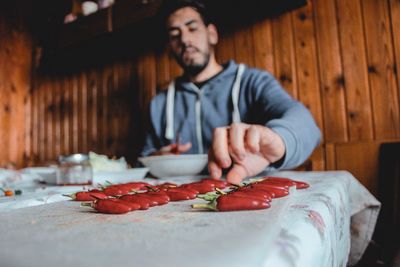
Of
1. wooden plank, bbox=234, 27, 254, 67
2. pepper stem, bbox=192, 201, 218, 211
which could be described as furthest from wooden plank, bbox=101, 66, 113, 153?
pepper stem, bbox=192, 201, 218, 211

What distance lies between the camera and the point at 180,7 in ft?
5.37

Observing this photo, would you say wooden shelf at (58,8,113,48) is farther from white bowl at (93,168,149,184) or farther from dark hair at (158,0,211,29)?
white bowl at (93,168,149,184)

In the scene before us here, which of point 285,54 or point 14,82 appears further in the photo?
point 14,82

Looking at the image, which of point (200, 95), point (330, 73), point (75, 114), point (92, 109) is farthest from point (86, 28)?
point (330, 73)

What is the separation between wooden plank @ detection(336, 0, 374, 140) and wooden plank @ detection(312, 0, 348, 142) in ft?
0.09

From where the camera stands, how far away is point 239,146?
740mm

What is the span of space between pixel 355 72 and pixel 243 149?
42.8 inches

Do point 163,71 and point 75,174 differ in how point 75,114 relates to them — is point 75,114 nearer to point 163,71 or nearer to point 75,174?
point 163,71

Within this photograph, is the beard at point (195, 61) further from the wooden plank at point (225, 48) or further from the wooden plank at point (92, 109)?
the wooden plank at point (92, 109)

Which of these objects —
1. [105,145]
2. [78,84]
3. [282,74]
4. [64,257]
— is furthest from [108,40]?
[64,257]

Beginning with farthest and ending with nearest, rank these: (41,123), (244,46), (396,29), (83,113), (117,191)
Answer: (41,123) < (83,113) < (244,46) < (396,29) < (117,191)

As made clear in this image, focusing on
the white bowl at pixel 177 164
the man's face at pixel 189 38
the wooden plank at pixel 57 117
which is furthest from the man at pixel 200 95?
the wooden plank at pixel 57 117

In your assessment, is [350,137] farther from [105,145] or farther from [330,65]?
[105,145]

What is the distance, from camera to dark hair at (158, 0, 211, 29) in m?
1.63
